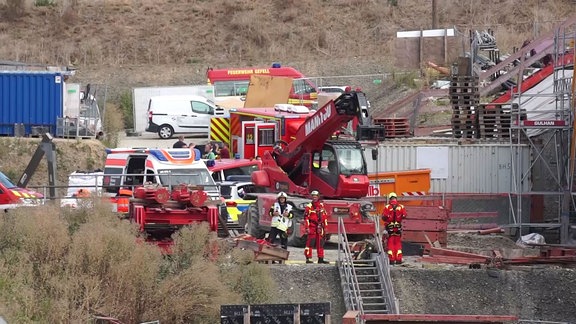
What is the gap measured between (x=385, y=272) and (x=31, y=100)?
18335mm

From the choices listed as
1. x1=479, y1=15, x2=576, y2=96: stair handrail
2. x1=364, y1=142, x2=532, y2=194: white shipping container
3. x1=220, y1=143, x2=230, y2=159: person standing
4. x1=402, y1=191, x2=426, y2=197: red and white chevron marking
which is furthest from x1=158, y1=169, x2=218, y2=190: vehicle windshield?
x1=479, y1=15, x2=576, y2=96: stair handrail

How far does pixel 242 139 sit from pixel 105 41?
26249 millimetres

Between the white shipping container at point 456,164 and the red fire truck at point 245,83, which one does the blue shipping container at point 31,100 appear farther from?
the white shipping container at point 456,164

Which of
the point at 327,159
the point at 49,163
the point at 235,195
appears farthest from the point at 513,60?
the point at 49,163

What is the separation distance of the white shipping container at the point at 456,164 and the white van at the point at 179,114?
1390 centimetres

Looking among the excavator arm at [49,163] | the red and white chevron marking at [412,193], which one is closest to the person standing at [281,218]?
the red and white chevron marking at [412,193]

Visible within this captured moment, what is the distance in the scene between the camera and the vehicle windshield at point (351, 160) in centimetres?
2695

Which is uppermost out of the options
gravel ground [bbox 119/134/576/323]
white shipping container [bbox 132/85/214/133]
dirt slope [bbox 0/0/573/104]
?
dirt slope [bbox 0/0/573/104]

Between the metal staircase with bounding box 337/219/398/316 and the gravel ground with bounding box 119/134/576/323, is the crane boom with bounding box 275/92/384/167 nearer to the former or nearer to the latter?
the metal staircase with bounding box 337/219/398/316

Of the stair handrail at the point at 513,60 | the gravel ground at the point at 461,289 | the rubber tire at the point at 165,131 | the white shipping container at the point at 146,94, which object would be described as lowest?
the gravel ground at the point at 461,289

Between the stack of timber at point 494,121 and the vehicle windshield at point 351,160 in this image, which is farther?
the stack of timber at point 494,121

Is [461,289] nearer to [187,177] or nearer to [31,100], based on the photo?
[187,177]

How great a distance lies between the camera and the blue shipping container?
38.8 meters

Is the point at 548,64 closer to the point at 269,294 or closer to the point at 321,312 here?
the point at 269,294
